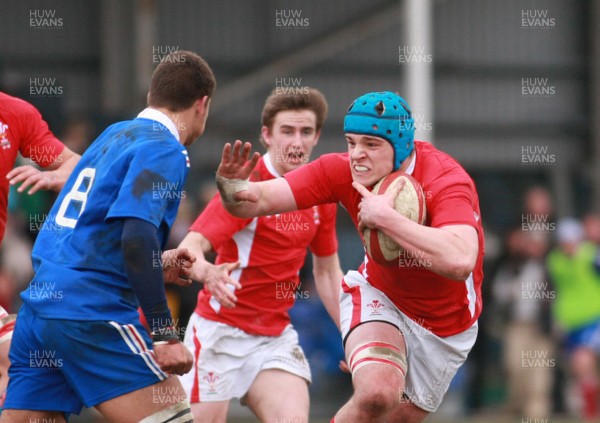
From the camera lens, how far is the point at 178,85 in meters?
5.09

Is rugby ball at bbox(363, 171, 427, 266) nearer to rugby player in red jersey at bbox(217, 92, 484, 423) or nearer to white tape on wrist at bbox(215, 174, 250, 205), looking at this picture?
rugby player in red jersey at bbox(217, 92, 484, 423)

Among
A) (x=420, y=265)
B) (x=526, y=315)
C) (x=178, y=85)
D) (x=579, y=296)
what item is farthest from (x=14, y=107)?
(x=579, y=296)

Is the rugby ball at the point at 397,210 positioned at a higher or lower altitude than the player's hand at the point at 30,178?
lower

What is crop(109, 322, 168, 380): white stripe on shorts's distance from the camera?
480 cm

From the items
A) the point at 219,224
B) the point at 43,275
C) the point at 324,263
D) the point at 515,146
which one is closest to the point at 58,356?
the point at 43,275

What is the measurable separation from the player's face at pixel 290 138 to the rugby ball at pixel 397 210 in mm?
1310

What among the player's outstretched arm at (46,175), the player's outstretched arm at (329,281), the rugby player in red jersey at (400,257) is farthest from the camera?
the player's outstretched arm at (329,281)

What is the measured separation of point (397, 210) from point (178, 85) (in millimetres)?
1226

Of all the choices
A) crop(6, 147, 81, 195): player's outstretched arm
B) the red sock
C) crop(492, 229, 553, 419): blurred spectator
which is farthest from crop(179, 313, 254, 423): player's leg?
the red sock

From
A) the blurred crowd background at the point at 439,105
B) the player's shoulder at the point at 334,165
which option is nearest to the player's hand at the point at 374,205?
the player's shoulder at the point at 334,165

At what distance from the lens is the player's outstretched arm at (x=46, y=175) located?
5621 mm

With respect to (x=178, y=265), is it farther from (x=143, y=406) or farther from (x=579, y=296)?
(x=579, y=296)

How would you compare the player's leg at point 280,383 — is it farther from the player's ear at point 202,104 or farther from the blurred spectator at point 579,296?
the blurred spectator at point 579,296

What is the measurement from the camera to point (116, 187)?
4793 mm
